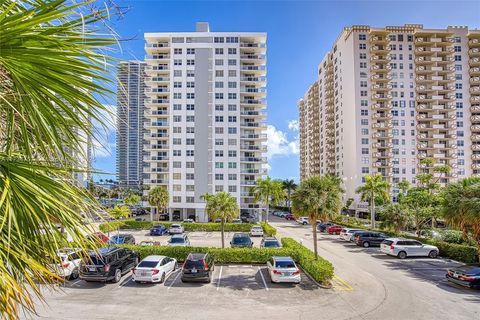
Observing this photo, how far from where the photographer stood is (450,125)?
7500 centimetres

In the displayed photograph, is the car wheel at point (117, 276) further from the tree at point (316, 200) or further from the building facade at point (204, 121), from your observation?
the building facade at point (204, 121)

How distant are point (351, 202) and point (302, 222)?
16.0m

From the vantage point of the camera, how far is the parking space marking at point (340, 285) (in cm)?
1704

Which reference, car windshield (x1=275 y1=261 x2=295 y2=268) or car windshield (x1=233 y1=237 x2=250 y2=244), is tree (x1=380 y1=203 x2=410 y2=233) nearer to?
car windshield (x1=233 y1=237 x2=250 y2=244)

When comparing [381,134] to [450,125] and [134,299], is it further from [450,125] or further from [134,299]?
[134,299]

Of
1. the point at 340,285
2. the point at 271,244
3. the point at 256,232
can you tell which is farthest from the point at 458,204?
the point at 256,232

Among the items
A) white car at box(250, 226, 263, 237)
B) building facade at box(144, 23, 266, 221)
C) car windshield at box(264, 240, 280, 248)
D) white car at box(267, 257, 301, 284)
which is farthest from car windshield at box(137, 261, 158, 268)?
building facade at box(144, 23, 266, 221)

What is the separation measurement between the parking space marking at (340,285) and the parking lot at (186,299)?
37.9 inches

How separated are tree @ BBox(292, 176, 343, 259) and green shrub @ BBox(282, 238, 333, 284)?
36.8 inches

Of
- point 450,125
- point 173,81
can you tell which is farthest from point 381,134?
point 173,81

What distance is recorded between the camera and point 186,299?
15.1 m

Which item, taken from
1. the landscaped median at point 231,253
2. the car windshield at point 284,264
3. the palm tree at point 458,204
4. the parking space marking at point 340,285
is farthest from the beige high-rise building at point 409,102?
the car windshield at point 284,264

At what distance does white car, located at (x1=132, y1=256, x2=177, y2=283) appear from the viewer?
1720 cm

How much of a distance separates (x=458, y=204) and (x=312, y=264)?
10.7 meters
